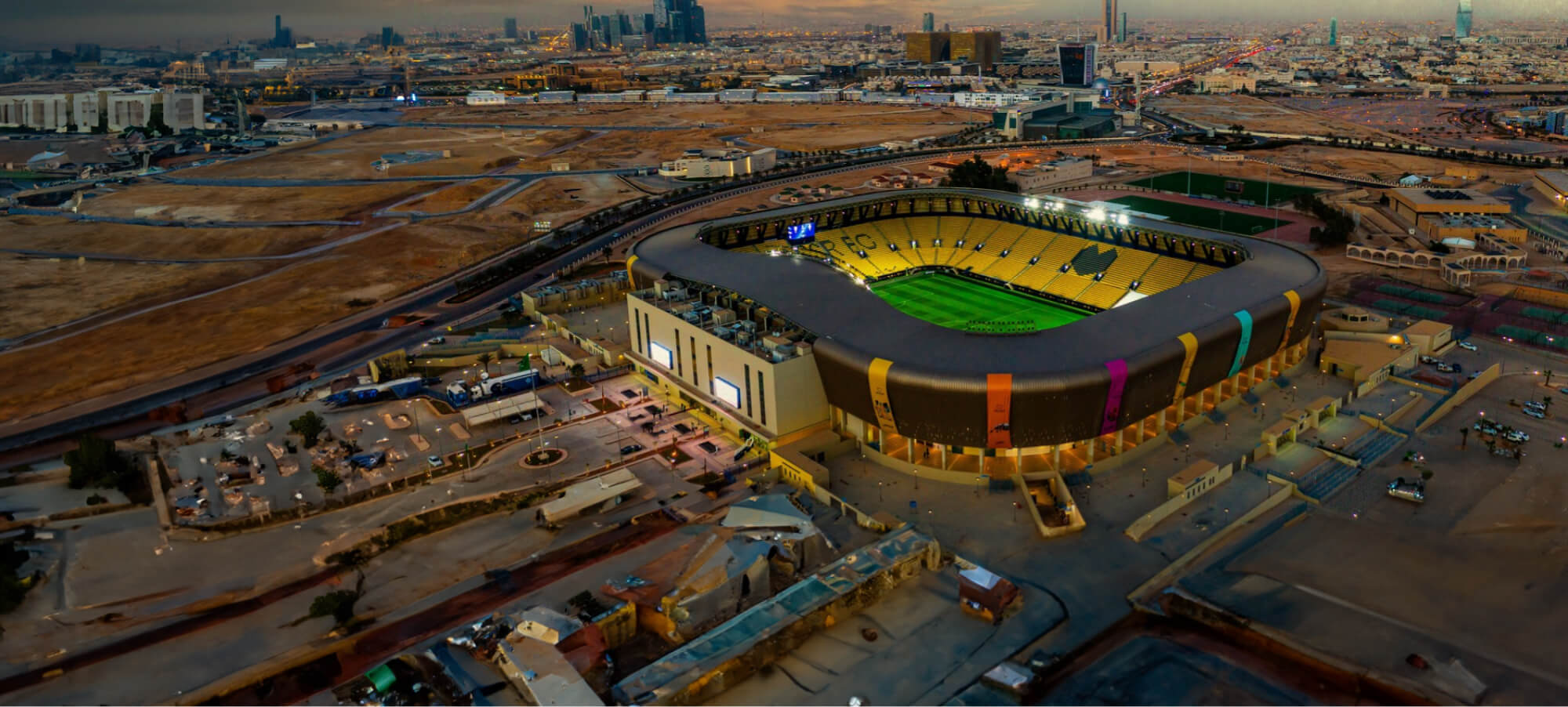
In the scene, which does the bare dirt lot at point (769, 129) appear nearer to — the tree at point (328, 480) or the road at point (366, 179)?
the road at point (366, 179)

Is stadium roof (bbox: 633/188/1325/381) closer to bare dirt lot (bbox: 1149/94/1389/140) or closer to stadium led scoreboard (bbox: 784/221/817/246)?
stadium led scoreboard (bbox: 784/221/817/246)

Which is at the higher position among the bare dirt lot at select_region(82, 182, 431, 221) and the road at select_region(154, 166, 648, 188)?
the road at select_region(154, 166, 648, 188)

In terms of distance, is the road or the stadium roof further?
the road

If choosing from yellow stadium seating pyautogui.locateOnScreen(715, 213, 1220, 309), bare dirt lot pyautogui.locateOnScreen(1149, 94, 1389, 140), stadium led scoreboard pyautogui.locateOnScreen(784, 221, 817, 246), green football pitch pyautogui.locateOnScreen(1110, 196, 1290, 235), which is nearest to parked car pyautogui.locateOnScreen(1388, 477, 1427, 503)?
yellow stadium seating pyautogui.locateOnScreen(715, 213, 1220, 309)

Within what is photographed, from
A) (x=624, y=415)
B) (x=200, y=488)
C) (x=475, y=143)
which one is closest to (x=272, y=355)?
(x=200, y=488)

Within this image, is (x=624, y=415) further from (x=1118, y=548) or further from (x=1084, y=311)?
(x=1084, y=311)
